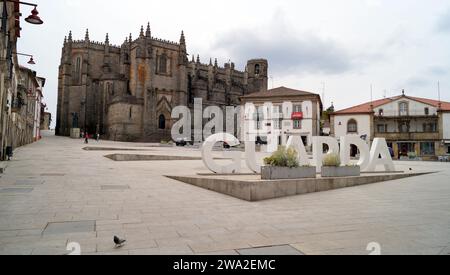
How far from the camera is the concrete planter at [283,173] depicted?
9992 mm

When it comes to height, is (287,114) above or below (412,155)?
above

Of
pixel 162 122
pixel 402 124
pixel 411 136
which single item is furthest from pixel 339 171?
pixel 162 122

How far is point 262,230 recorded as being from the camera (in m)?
5.51

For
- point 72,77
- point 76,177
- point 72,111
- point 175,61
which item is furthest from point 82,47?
point 76,177

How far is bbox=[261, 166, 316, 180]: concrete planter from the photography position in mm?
9992

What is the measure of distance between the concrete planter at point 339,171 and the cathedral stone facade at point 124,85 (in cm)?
4431

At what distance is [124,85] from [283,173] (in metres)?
53.0

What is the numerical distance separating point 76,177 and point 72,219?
5952mm

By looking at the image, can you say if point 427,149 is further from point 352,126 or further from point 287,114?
point 287,114

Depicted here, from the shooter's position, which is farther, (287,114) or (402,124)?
(287,114)

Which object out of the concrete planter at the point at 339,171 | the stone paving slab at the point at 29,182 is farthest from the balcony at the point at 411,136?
the stone paving slab at the point at 29,182

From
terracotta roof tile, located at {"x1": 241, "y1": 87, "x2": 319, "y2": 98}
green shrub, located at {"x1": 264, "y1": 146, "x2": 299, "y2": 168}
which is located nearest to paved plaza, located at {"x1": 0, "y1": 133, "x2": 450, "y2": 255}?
green shrub, located at {"x1": 264, "y1": 146, "x2": 299, "y2": 168}

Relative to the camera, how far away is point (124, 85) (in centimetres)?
5803
